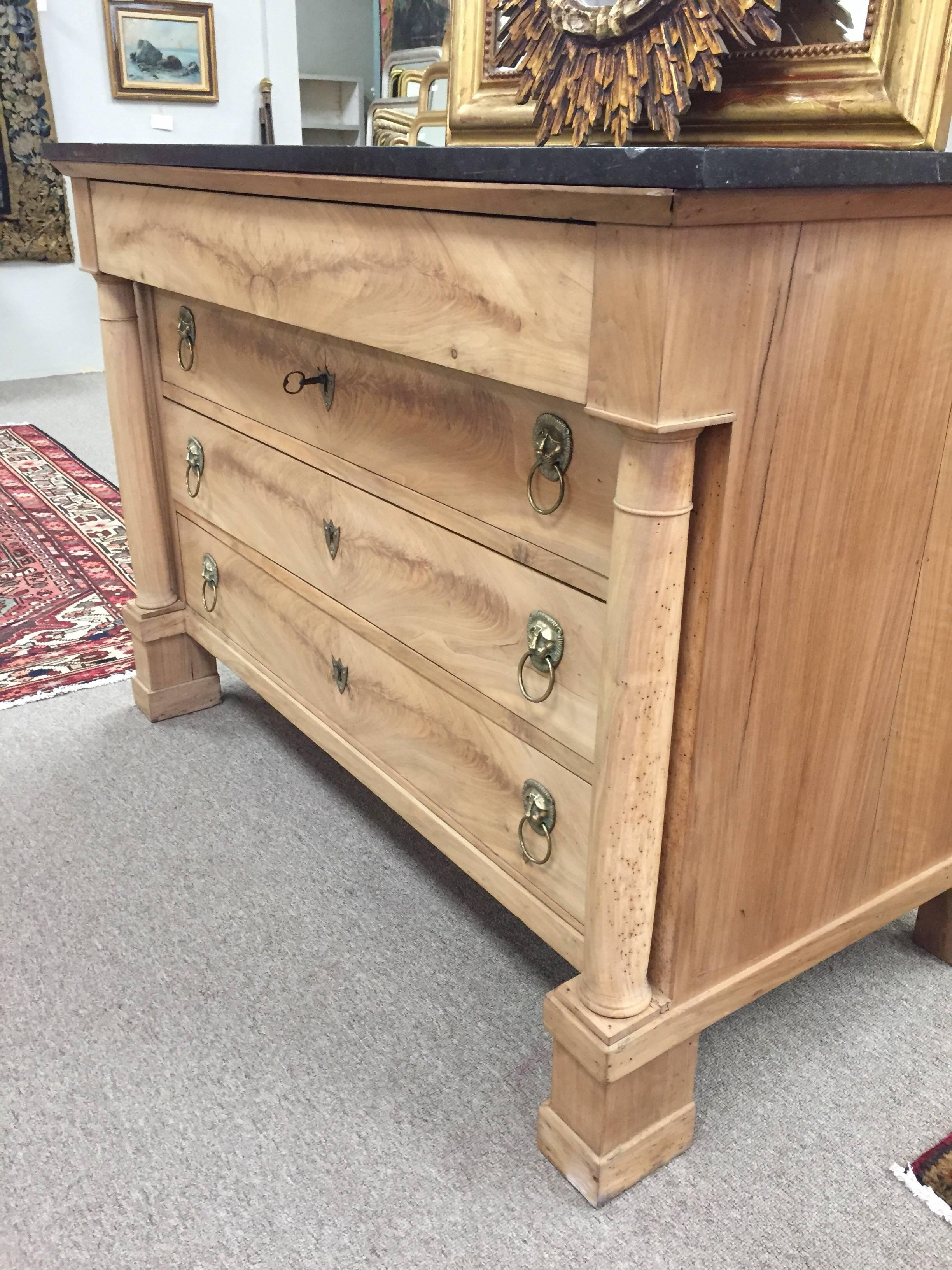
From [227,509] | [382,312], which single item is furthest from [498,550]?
[227,509]

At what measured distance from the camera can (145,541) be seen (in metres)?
1.78

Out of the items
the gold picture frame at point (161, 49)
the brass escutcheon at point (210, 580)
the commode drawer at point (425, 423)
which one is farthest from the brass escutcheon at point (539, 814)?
the gold picture frame at point (161, 49)

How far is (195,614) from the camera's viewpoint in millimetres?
1792

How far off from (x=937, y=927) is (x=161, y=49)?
4865mm

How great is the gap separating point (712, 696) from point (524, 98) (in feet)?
2.47

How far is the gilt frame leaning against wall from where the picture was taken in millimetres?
884

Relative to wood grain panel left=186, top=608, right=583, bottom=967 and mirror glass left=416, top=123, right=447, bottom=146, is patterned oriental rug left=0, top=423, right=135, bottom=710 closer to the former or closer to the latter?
wood grain panel left=186, top=608, right=583, bottom=967

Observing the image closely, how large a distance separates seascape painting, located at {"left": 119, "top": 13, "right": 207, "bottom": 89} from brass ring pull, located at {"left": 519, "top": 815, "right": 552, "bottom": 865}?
4.68 meters

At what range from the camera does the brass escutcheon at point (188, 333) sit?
154 cm

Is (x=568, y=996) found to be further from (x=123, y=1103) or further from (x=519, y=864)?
(x=123, y=1103)

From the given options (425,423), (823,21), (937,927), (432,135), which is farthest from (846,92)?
(432,135)

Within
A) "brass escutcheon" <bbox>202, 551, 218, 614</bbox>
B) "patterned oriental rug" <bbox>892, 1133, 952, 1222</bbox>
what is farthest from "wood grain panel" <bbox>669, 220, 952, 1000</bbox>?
"brass escutcheon" <bbox>202, 551, 218, 614</bbox>

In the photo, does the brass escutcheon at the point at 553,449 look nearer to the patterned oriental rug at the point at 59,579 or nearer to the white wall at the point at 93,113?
the patterned oriental rug at the point at 59,579

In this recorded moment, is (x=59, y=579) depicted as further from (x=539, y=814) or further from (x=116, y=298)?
(x=539, y=814)
